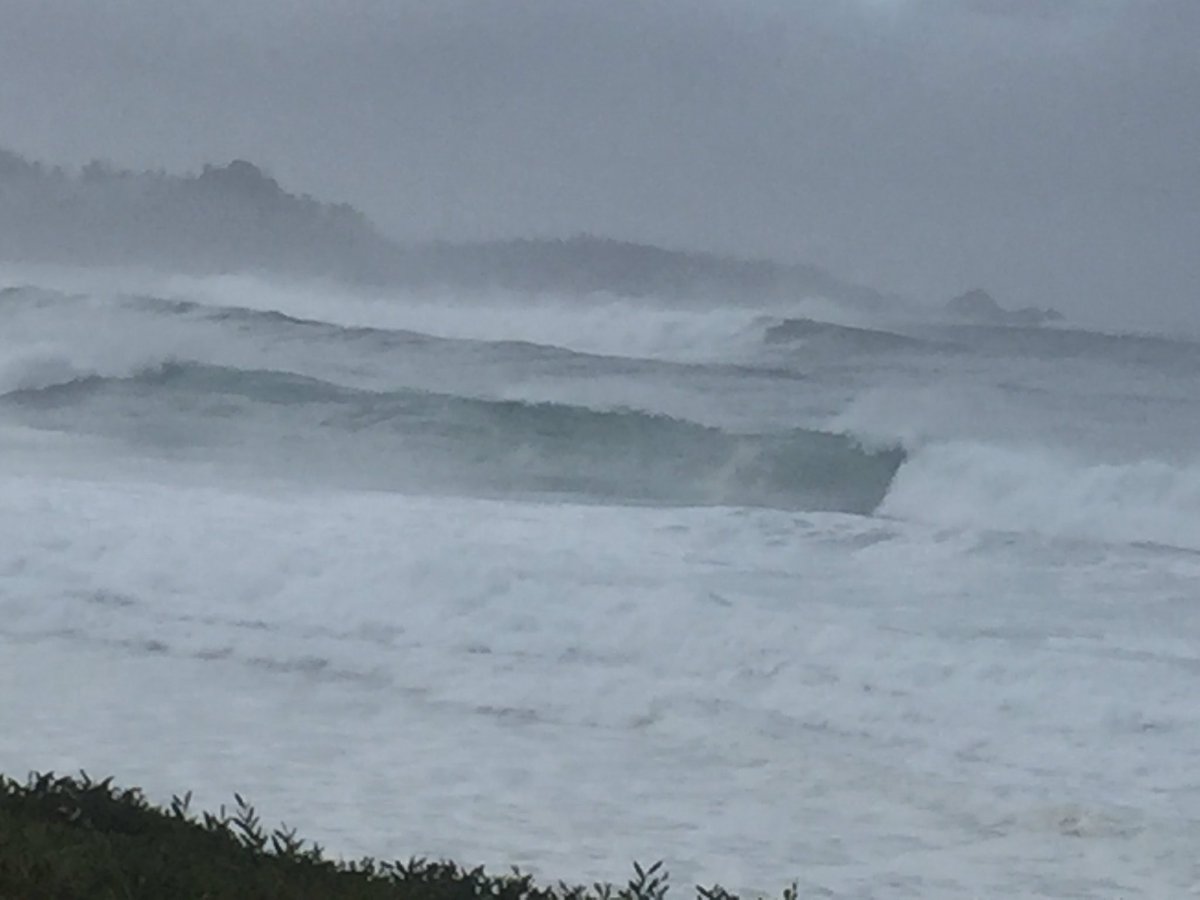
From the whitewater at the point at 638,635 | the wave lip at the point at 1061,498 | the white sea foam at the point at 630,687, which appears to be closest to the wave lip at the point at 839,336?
the whitewater at the point at 638,635

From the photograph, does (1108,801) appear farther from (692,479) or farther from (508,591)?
(692,479)

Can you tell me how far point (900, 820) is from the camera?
7605 mm

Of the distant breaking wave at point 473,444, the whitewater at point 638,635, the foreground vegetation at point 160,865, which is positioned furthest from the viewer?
the distant breaking wave at point 473,444

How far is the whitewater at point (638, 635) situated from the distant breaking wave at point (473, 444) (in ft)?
0.34

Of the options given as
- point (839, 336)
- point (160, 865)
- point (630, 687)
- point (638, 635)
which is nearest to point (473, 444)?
point (839, 336)

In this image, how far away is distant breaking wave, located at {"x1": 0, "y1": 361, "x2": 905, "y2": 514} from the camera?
23.1m

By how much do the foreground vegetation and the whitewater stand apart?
1989mm

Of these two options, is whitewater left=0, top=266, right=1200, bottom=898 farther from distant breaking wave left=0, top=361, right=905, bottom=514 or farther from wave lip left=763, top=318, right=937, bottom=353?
wave lip left=763, top=318, right=937, bottom=353

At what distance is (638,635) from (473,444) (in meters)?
14.0

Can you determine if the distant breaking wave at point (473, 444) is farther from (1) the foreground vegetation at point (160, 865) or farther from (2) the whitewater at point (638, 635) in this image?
(1) the foreground vegetation at point (160, 865)

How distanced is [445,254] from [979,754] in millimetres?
59413

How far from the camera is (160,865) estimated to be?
4.29m

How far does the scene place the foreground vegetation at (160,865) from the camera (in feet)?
13.5

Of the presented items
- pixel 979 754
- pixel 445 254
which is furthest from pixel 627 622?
pixel 445 254
